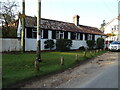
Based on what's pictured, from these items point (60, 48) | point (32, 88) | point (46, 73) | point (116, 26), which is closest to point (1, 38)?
point (60, 48)

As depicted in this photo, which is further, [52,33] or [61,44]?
[52,33]

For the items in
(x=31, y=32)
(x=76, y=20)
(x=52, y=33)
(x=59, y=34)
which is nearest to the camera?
(x=31, y=32)

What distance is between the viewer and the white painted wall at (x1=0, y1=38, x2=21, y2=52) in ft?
78.2

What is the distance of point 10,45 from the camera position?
24688mm

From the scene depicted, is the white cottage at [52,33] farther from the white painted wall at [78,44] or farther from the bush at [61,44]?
the bush at [61,44]

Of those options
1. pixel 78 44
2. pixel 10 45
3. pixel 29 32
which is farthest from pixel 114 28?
pixel 10 45

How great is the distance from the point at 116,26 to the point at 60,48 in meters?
39.9

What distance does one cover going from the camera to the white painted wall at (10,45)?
23.8 m

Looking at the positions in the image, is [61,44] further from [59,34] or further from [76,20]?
[76,20]

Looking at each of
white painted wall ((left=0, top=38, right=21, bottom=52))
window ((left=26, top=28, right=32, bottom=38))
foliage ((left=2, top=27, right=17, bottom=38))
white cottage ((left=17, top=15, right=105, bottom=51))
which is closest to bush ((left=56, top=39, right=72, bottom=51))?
white cottage ((left=17, top=15, right=105, bottom=51))

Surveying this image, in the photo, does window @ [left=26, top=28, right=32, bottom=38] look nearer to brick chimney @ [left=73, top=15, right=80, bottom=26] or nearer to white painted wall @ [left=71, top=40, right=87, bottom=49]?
white painted wall @ [left=71, top=40, right=87, bottom=49]

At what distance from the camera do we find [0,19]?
33.8 meters

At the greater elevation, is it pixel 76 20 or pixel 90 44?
pixel 76 20

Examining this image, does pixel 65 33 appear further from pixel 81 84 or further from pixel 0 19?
pixel 81 84
